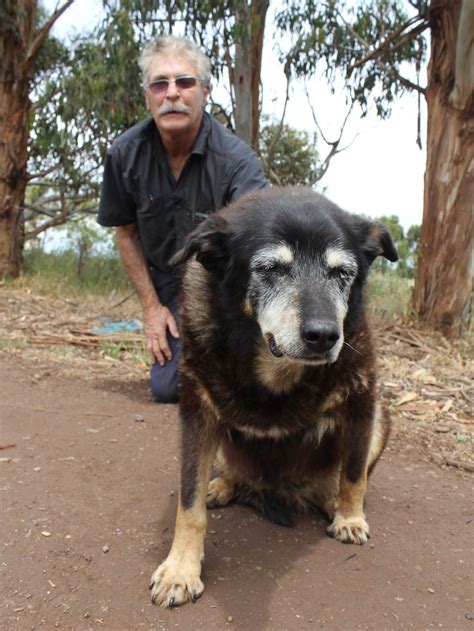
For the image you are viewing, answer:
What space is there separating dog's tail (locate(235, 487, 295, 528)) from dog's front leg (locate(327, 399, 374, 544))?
232mm

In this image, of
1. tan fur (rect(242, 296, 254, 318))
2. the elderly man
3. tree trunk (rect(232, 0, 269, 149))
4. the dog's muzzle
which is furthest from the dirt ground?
tree trunk (rect(232, 0, 269, 149))

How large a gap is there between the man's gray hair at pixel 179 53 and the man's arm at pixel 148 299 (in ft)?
3.88

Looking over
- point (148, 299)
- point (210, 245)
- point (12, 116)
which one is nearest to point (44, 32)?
point (12, 116)

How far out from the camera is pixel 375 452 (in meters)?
3.12

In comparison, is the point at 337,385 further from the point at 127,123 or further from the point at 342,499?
the point at 127,123

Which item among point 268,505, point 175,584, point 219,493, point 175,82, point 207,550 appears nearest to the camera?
point 175,584

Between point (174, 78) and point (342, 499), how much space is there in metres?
3.01

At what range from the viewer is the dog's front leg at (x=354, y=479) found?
107 inches

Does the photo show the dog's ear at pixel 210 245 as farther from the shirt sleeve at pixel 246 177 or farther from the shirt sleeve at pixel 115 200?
the shirt sleeve at pixel 115 200

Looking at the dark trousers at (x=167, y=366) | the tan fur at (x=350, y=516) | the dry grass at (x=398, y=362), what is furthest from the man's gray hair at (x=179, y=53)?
the tan fur at (x=350, y=516)

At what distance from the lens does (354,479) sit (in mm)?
2820

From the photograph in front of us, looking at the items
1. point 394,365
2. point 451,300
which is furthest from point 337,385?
point 451,300

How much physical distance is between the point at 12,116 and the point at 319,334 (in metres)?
9.81

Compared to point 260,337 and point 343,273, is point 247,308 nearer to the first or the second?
point 260,337
